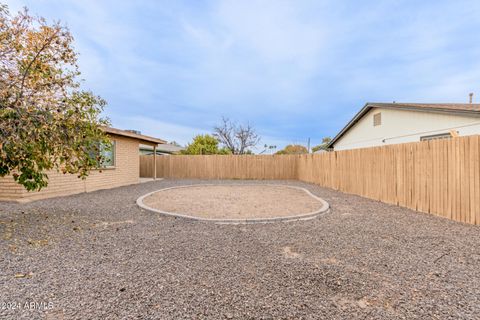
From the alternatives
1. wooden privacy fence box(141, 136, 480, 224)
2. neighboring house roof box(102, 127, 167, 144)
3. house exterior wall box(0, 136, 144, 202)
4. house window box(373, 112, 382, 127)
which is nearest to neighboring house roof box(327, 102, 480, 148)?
house window box(373, 112, 382, 127)

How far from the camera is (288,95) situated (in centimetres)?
1888

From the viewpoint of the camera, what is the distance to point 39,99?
13.4ft

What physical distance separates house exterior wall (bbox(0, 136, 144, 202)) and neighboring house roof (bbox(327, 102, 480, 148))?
10.9m

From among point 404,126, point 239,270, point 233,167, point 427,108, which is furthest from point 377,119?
point 239,270

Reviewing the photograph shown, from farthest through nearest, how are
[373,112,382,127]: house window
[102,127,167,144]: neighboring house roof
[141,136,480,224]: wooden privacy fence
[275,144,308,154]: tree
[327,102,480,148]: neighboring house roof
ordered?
[275,144,308,154]: tree, [373,112,382,127]: house window, [102,127,167,144]: neighboring house roof, [327,102,480,148]: neighboring house roof, [141,136,480,224]: wooden privacy fence

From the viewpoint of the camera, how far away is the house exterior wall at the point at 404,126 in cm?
784

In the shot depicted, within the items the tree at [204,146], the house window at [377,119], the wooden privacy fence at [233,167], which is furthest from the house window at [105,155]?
the tree at [204,146]

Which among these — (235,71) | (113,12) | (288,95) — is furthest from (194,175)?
(113,12)

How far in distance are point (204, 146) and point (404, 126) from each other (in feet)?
63.4

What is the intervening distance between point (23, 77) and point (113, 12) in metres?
5.75

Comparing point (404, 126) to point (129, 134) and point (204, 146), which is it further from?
point (204, 146)

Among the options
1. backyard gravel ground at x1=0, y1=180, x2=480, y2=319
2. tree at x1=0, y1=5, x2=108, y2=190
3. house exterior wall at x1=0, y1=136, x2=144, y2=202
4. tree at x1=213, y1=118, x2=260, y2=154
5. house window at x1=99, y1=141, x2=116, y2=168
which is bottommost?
backyard gravel ground at x1=0, y1=180, x2=480, y2=319

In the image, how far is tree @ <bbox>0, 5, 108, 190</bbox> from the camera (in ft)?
12.4

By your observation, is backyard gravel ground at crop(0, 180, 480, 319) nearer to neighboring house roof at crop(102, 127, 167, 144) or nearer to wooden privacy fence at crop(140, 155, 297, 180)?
neighboring house roof at crop(102, 127, 167, 144)
